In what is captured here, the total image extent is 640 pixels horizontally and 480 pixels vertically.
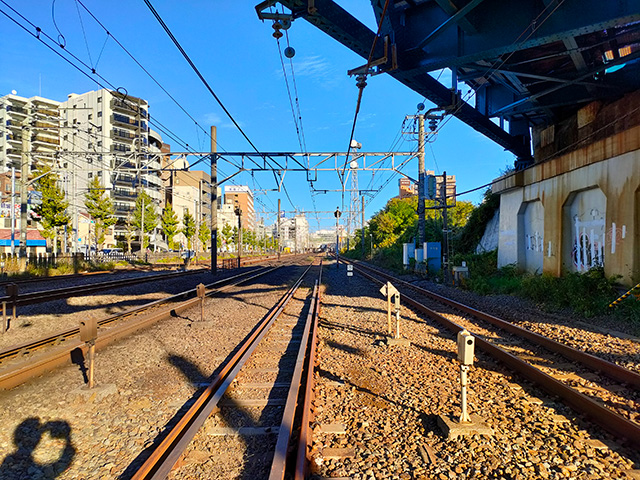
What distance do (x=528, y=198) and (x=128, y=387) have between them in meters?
17.2

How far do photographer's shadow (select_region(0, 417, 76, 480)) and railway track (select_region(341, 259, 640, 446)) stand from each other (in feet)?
18.4

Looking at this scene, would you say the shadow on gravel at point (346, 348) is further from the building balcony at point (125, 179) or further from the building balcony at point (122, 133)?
the building balcony at point (122, 133)

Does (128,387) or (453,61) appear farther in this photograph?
(453,61)

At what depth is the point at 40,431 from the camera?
4613 millimetres

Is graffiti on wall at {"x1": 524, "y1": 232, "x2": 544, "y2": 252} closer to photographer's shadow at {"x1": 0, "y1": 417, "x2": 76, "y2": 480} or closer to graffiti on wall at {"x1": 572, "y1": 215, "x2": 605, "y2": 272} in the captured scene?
graffiti on wall at {"x1": 572, "y1": 215, "x2": 605, "y2": 272}

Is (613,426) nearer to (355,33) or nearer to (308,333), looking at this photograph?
(308,333)

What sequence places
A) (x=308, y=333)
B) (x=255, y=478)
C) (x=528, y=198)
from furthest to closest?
(x=528, y=198) < (x=308, y=333) < (x=255, y=478)

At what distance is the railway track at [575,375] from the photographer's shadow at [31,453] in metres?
5.62

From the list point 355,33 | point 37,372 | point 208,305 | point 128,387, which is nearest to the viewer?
point 128,387

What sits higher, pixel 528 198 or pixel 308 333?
pixel 528 198

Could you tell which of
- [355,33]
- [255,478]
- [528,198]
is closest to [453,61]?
[355,33]

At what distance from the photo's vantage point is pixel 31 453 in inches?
163

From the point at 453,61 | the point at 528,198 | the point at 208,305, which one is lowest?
the point at 208,305

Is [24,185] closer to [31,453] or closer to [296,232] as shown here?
[31,453]
